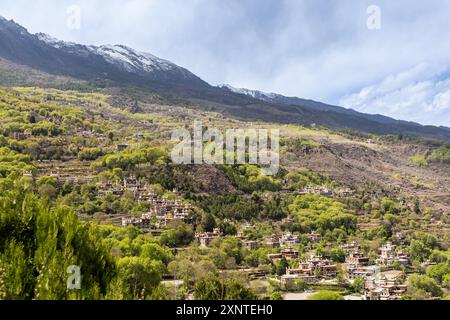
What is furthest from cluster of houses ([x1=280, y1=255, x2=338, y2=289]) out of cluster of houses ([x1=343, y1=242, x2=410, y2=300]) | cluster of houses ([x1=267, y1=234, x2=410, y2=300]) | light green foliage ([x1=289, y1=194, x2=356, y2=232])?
light green foliage ([x1=289, y1=194, x2=356, y2=232])

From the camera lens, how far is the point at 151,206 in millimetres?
47500

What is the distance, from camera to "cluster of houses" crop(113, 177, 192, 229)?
4128 centimetres

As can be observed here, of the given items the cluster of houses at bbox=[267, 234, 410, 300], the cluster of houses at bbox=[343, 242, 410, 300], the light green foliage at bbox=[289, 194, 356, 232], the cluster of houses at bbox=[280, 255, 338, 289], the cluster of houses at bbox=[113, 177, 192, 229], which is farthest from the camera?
the light green foliage at bbox=[289, 194, 356, 232]

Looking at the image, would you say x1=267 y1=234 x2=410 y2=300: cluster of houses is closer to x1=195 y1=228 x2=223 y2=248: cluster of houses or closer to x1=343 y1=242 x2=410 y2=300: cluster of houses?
x1=343 y1=242 x2=410 y2=300: cluster of houses

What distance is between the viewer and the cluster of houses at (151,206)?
41.3 m

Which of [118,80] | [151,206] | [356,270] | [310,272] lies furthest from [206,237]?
[118,80]

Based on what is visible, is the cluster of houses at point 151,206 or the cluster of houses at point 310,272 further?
the cluster of houses at point 151,206

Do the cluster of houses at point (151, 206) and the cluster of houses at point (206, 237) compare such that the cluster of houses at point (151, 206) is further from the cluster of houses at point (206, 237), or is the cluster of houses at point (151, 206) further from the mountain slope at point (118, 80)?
the mountain slope at point (118, 80)

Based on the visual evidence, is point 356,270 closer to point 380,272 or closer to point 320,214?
point 380,272

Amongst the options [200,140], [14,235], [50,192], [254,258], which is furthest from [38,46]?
[14,235]

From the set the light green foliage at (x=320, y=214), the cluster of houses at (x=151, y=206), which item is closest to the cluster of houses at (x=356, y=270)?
the light green foliage at (x=320, y=214)

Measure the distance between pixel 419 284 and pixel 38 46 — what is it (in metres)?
184
